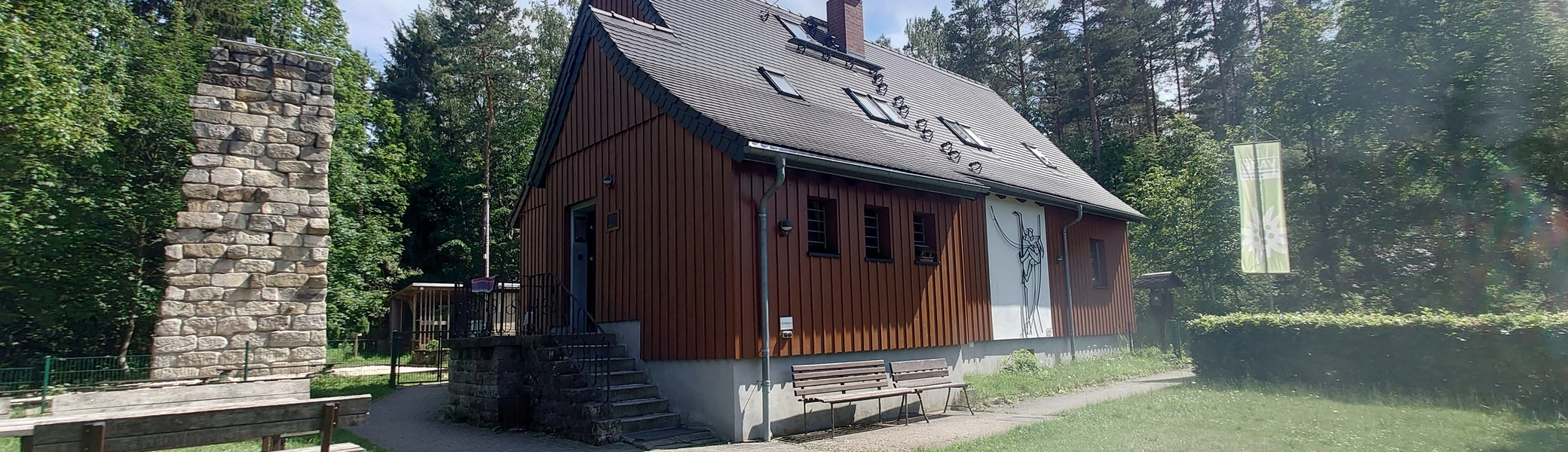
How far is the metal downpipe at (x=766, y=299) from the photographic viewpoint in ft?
30.6

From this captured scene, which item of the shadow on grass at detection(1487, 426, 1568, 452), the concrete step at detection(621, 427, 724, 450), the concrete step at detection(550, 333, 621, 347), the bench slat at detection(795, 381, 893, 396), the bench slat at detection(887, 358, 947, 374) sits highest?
the concrete step at detection(550, 333, 621, 347)

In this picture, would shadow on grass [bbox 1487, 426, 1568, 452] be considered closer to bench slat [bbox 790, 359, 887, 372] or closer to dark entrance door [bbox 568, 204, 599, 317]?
bench slat [bbox 790, 359, 887, 372]

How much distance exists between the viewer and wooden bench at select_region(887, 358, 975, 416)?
1077 centimetres

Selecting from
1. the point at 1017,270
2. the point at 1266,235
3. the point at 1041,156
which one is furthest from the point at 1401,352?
the point at 1041,156

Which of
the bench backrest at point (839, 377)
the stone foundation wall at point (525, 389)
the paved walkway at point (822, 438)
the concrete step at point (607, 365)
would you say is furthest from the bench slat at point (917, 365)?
the stone foundation wall at point (525, 389)

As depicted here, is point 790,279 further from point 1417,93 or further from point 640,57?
point 1417,93

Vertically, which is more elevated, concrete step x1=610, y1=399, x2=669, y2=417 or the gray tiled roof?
the gray tiled roof

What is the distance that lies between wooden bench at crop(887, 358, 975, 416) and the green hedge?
14.4 ft

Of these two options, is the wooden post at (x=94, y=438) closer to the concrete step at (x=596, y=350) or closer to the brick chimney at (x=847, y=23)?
the concrete step at (x=596, y=350)

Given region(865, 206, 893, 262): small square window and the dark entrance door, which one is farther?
the dark entrance door

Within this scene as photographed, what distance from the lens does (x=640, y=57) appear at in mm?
11008

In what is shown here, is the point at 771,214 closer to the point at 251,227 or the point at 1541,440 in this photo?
the point at 251,227

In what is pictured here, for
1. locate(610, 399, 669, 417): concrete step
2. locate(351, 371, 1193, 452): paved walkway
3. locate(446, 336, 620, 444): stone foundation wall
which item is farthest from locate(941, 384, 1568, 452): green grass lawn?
locate(446, 336, 620, 444): stone foundation wall

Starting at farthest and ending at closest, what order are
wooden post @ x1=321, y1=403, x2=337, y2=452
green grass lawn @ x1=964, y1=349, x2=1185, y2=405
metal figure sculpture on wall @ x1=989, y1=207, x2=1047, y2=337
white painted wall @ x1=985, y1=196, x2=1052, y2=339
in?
metal figure sculpture on wall @ x1=989, y1=207, x2=1047, y2=337, white painted wall @ x1=985, y1=196, x2=1052, y2=339, green grass lawn @ x1=964, y1=349, x2=1185, y2=405, wooden post @ x1=321, y1=403, x2=337, y2=452
